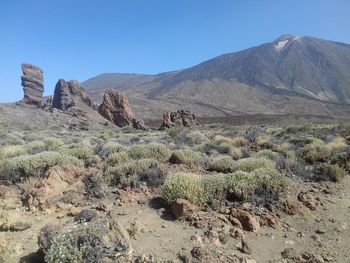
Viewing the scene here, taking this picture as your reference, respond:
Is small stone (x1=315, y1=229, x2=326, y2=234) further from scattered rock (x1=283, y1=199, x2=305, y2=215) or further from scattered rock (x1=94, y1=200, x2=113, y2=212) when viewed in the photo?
scattered rock (x1=94, y1=200, x2=113, y2=212)

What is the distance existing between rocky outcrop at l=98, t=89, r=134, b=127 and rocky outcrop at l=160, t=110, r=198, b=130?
9.96 metres

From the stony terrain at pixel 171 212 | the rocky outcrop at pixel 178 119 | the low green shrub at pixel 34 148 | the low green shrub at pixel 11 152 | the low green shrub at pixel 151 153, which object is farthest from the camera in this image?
the rocky outcrop at pixel 178 119

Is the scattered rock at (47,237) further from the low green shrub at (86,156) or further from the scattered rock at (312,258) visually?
the low green shrub at (86,156)

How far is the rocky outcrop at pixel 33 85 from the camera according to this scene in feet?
185

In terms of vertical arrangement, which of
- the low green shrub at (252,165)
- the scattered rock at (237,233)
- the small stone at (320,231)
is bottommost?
the small stone at (320,231)

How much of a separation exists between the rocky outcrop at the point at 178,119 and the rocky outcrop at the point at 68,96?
54.2ft

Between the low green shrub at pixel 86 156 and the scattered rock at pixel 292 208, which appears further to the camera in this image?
the low green shrub at pixel 86 156

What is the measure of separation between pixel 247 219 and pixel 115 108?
49.3 metres

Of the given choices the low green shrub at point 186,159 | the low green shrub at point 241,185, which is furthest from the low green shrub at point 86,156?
the low green shrub at point 241,185

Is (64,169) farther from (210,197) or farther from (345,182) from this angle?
(345,182)

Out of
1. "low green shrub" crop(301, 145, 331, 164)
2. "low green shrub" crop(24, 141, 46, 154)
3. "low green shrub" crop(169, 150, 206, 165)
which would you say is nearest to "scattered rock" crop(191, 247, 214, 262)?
"low green shrub" crop(169, 150, 206, 165)

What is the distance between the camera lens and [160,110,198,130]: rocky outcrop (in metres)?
43.2

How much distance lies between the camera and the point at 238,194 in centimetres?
766

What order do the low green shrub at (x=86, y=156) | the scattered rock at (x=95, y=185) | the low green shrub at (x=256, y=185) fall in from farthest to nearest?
the low green shrub at (x=86, y=156), the scattered rock at (x=95, y=185), the low green shrub at (x=256, y=185)
